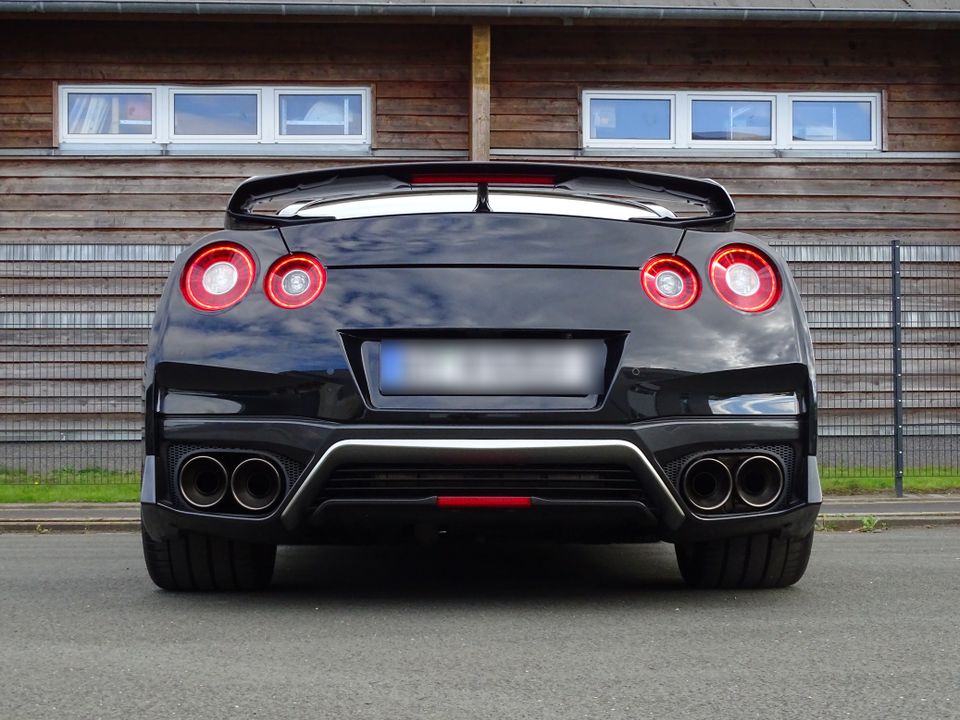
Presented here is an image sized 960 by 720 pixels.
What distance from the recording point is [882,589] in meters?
5.19

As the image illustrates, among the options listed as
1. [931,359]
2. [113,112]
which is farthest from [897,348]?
[113,112]

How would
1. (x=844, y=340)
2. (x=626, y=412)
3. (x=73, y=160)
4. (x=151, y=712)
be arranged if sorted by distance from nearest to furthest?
1. (x=151, y=712)
2. (x=626, y=412)
3. (x=844, y=340)
4. (x=73, y=160)

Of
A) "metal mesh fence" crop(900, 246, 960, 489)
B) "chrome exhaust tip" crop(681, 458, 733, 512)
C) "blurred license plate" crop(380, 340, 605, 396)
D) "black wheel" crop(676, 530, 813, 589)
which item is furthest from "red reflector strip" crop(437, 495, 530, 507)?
"metal mesh fence" crop(900, 246, 960, 489)

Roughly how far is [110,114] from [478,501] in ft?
32.3

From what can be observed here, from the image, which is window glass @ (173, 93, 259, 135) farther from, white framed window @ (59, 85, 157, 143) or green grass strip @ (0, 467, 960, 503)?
green grass strip @ (0, 467, 960, 503)

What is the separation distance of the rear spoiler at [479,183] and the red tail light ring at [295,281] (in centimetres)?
14

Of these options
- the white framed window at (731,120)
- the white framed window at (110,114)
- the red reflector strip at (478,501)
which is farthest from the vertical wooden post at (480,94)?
the red reflector strip at (478,501)

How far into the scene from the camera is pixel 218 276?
14.7 ft

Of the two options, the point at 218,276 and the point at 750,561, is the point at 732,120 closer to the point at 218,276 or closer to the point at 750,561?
the point at 750,561

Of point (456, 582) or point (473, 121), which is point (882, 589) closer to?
point (456, 582)

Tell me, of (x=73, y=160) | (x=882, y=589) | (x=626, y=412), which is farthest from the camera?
(x=73, y=160)

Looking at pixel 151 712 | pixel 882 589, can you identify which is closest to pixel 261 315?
pixel 151 712

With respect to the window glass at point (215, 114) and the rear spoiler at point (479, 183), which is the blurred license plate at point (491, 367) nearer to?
the rear spoiler at point (479, 183)

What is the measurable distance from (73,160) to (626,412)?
9.87 meters
